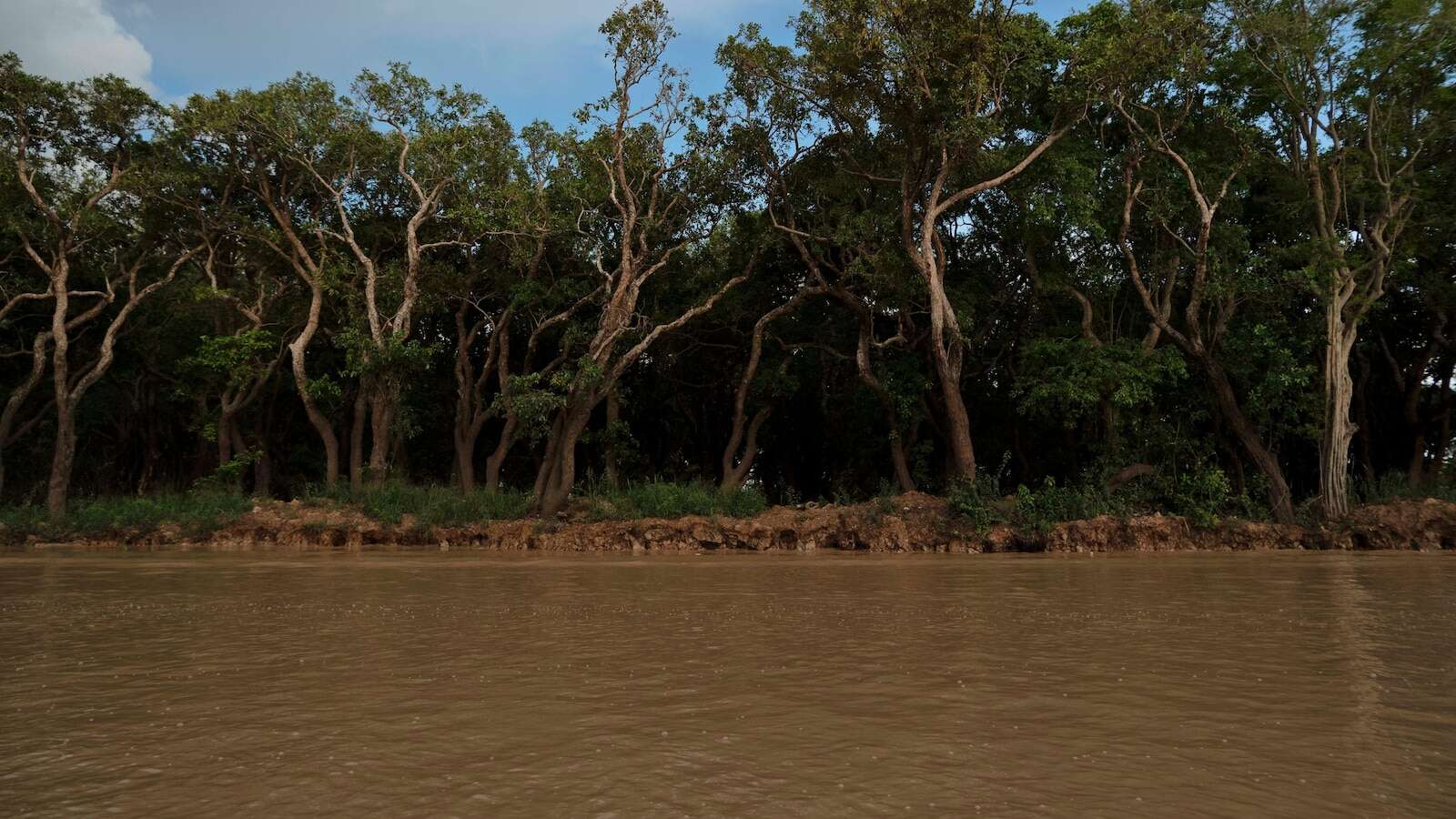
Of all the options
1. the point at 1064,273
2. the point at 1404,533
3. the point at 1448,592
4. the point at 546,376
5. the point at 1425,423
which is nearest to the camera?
the point at 1448,592

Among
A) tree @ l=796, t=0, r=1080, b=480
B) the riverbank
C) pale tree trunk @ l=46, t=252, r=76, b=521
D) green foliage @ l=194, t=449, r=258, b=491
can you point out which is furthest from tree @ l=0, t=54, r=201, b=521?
tree @ l=796, t=0, r=1080, b=480

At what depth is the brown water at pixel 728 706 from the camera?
2.88 m

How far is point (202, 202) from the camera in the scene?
25.1m

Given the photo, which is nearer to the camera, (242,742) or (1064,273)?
(242,742)

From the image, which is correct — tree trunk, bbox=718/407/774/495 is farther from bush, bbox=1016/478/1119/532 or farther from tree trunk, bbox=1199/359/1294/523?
tree trunk, bbox=1199/359/1294/523

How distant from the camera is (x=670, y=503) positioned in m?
18.9

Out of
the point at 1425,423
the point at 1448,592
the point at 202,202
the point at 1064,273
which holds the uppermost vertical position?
the point at 202,202

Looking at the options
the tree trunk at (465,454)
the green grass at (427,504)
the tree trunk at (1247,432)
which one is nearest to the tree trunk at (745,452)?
the green grass at (427,504)

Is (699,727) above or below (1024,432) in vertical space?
below

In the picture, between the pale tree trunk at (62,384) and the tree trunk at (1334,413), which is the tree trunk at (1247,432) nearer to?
the tree trunk at (1334,413)

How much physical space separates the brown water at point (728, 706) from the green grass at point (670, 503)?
1049 centimetres

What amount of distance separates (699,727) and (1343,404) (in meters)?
20.8

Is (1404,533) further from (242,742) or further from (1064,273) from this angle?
(242,742)

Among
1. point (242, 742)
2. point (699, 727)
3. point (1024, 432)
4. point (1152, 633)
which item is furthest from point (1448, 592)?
point (1024, 432)
